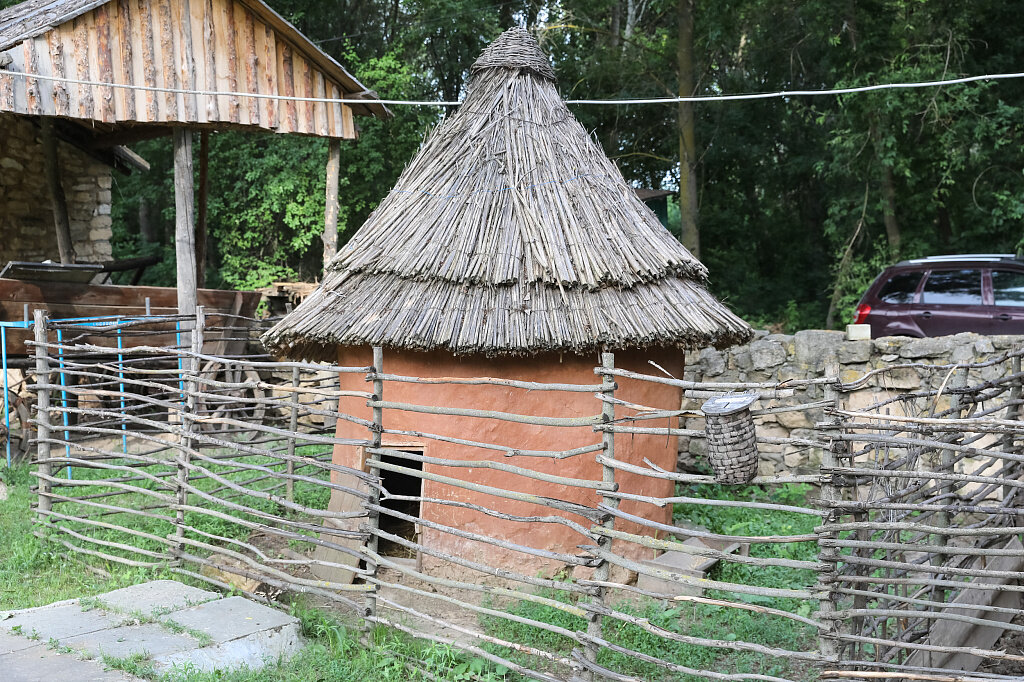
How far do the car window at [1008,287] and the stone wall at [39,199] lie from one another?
41.2 ft

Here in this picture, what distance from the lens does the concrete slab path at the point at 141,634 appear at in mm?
4535

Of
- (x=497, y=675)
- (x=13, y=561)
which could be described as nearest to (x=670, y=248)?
(x=497, y=675)

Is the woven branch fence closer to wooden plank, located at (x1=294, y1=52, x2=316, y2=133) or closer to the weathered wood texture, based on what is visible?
the weathered wood texture

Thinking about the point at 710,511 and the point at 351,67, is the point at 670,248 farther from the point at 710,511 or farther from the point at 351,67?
the point at 351,67

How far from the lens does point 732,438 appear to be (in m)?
3.79

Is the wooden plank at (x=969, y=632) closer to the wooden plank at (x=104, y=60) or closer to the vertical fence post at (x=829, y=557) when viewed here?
the vertical fence post at (x=829, y=557)

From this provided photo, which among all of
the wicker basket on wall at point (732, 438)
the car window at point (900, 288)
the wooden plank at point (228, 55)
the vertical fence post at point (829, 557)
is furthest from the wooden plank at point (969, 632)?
the wooden plank at point (228, 55)

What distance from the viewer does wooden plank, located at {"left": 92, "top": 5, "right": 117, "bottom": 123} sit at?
8391 mm

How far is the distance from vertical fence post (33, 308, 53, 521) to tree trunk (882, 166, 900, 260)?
39.4 ft

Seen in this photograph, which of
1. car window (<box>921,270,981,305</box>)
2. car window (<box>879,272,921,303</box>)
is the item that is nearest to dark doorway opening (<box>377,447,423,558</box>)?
car window (<box>879,272,921,303</box>)

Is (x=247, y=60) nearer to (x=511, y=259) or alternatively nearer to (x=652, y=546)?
(x=511, y=259)

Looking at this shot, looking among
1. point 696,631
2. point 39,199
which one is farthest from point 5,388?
point 696,631

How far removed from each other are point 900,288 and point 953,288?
0.62 m

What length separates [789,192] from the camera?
19.4 m
